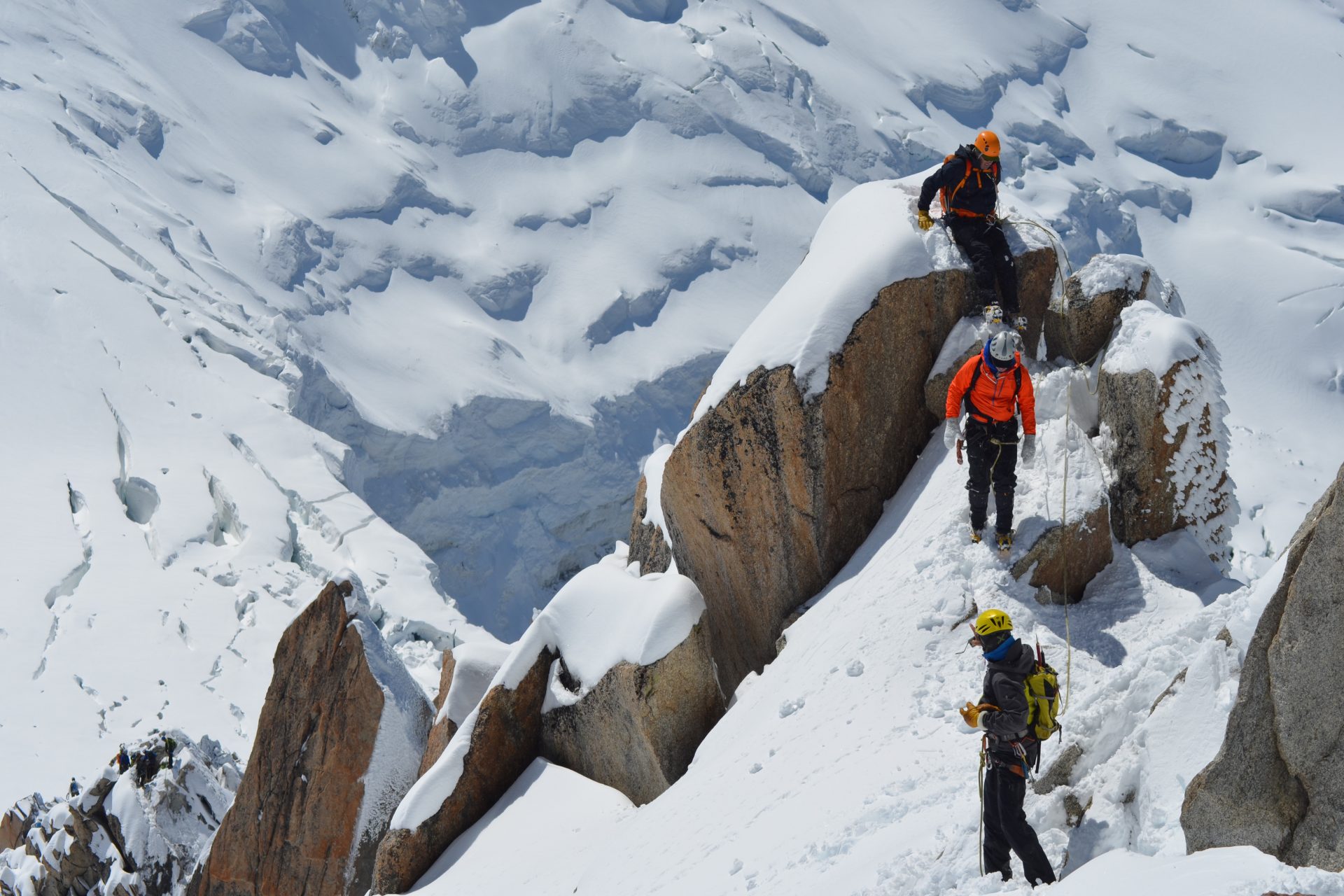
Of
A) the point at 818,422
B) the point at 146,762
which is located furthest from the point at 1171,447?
the point at 146,762

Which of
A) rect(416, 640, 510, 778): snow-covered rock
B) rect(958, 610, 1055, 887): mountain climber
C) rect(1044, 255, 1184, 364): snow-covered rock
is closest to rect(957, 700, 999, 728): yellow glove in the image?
rect(958, 610, 1055, 887): mountain climber

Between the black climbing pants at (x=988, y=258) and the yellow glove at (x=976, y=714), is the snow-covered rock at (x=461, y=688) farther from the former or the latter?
the yellow glove at (x=976, y=714)

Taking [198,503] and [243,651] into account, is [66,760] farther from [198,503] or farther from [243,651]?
[198,503]

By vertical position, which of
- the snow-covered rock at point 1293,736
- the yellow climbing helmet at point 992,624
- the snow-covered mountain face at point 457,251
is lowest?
the snow-covered mountain face at point 457,251

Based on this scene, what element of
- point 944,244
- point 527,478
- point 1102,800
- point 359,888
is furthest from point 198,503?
point 1102,800

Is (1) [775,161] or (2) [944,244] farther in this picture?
(1) [775,161]

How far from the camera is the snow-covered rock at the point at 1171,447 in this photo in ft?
30.2

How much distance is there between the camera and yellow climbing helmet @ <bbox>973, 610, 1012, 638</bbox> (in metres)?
6.04

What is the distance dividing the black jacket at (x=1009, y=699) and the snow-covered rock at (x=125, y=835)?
13.1 m

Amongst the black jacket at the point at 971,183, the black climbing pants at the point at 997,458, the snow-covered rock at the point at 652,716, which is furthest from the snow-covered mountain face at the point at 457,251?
the black climbing pants at the point at 997,458

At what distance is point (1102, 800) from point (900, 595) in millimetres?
3460

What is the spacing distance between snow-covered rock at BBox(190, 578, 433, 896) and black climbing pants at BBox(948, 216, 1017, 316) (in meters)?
8.45

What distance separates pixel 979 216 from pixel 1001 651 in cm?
636

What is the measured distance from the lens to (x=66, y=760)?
23453mm
